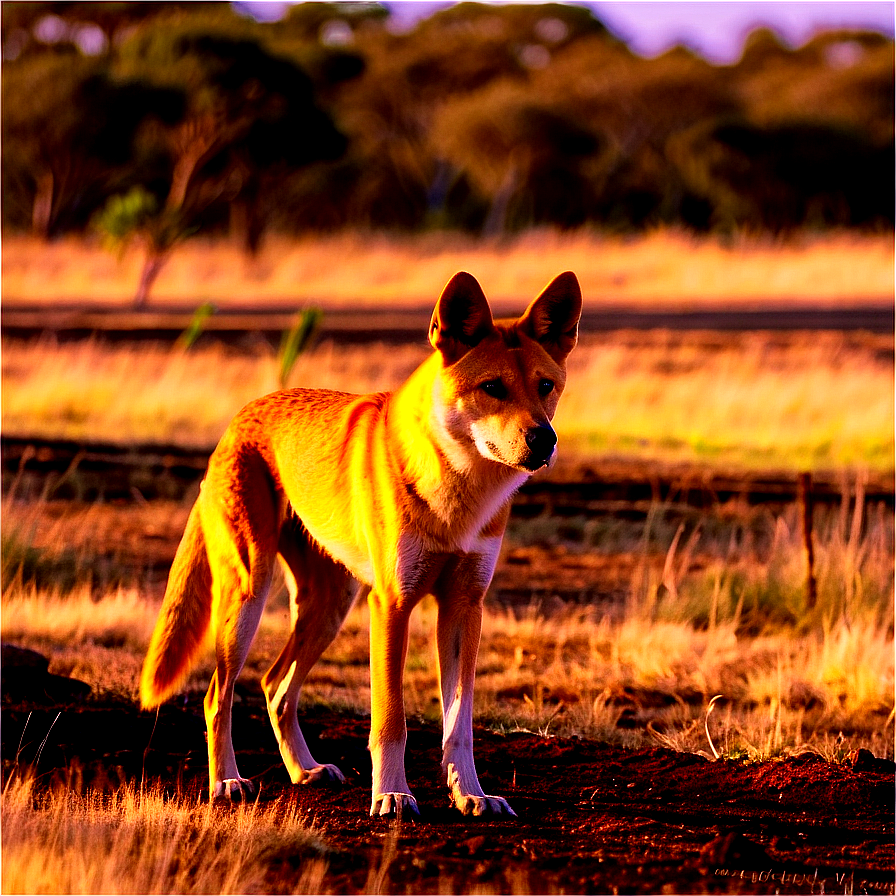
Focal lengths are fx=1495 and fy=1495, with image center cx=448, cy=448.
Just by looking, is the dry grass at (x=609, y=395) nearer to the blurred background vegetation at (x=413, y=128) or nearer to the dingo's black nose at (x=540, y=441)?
the blurred background vegetation at (x=413, y=128)

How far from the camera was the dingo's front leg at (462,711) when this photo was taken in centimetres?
464

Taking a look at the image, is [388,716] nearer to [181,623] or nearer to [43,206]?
[181,623]

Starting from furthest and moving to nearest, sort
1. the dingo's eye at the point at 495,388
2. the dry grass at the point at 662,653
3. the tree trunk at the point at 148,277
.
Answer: the tree trunk at the point at 148,277 → the dry grass at the point at 662,653 → the dingo's eye at the point at 495,388

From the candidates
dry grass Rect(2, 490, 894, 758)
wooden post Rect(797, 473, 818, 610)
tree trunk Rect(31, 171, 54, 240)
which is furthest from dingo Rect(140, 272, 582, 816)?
tree trunk Rect(31, 171, 54, 240)

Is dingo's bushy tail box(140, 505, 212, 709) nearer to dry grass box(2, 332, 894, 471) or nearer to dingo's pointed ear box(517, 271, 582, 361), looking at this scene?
dingo's pointed ear box(517, 271, 582, 361)

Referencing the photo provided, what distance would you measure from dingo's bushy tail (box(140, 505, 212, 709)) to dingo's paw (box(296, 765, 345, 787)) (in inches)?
22.8

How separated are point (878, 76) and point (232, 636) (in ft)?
141

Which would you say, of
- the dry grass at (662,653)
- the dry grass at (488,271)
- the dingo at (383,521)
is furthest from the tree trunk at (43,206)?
the dingo at (383,521)

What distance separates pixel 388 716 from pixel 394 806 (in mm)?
271

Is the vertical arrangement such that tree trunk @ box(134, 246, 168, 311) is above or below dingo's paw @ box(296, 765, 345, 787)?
above

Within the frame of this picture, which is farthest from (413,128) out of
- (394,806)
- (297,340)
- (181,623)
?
(394,806)

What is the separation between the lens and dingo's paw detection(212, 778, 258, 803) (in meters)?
4.93

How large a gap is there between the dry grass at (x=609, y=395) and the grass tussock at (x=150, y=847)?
313 inches

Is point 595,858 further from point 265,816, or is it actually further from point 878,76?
point 878,76
